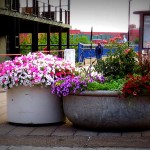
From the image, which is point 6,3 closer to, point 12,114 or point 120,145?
point 12,114

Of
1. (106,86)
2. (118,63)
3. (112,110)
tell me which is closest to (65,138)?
(112,110)

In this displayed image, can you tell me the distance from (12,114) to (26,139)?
4.28 ft

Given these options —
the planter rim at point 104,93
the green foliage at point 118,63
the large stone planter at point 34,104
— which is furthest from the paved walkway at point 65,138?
the green foliage at point 118,63

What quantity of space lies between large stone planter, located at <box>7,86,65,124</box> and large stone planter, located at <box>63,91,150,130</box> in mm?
765

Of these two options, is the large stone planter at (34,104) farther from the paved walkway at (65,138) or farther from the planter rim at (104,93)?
the planter rim at (104,93)

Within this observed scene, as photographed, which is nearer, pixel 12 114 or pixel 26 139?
pixel 26 139

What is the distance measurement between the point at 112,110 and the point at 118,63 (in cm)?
119

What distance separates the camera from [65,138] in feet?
23.8

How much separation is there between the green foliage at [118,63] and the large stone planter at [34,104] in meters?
0.99

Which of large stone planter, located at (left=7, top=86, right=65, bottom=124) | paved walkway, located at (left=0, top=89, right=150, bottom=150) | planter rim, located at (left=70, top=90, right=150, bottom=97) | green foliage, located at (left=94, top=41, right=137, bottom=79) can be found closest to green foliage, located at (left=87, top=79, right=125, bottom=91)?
planter rim, located at (left=70, top=90, right=150, bottom=97)

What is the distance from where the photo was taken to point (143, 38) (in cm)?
1326

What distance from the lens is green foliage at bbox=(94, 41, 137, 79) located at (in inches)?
329

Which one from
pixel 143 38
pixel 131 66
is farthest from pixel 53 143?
pixel 143 38

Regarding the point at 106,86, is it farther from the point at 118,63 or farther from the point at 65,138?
the point at 65,138
